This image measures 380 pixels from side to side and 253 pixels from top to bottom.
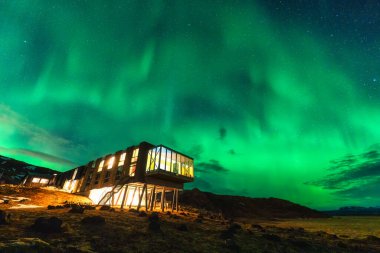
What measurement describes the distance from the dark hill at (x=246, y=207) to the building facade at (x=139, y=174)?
41.7 metres

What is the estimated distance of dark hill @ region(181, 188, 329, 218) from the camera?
76688mm

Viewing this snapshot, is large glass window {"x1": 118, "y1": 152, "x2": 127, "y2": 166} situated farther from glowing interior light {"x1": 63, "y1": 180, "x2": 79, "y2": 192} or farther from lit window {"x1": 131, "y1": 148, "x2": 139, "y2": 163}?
glowing interior light {"x1": 63, "y1": 180, "x2": 79, "y2": 192}

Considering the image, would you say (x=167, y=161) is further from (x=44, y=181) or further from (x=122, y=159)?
(x=44, y=181)

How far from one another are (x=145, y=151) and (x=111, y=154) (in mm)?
10273

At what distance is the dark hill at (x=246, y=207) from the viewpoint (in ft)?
252

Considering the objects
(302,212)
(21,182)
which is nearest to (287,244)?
(21,182)

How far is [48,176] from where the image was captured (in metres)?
69.8

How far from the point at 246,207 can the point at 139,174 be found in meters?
74.3

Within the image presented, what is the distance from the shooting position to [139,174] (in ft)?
99.9

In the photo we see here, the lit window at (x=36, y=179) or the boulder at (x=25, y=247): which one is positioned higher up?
the lit window at (x=36, y=179)

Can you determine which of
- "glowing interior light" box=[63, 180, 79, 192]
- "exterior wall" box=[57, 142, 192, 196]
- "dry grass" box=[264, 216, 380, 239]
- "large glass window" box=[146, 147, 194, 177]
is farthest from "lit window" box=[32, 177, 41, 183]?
"dry grass" box=[264, 216, 380, 239]

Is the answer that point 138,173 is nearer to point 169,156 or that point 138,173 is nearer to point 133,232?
point 169,156

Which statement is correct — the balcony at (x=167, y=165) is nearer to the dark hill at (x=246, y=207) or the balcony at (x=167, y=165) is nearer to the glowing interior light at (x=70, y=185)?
the glowing interior light at (x=70, y=185)

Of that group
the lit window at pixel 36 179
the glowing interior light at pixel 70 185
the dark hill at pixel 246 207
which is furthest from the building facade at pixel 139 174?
the dark hill at pixel 246 207
